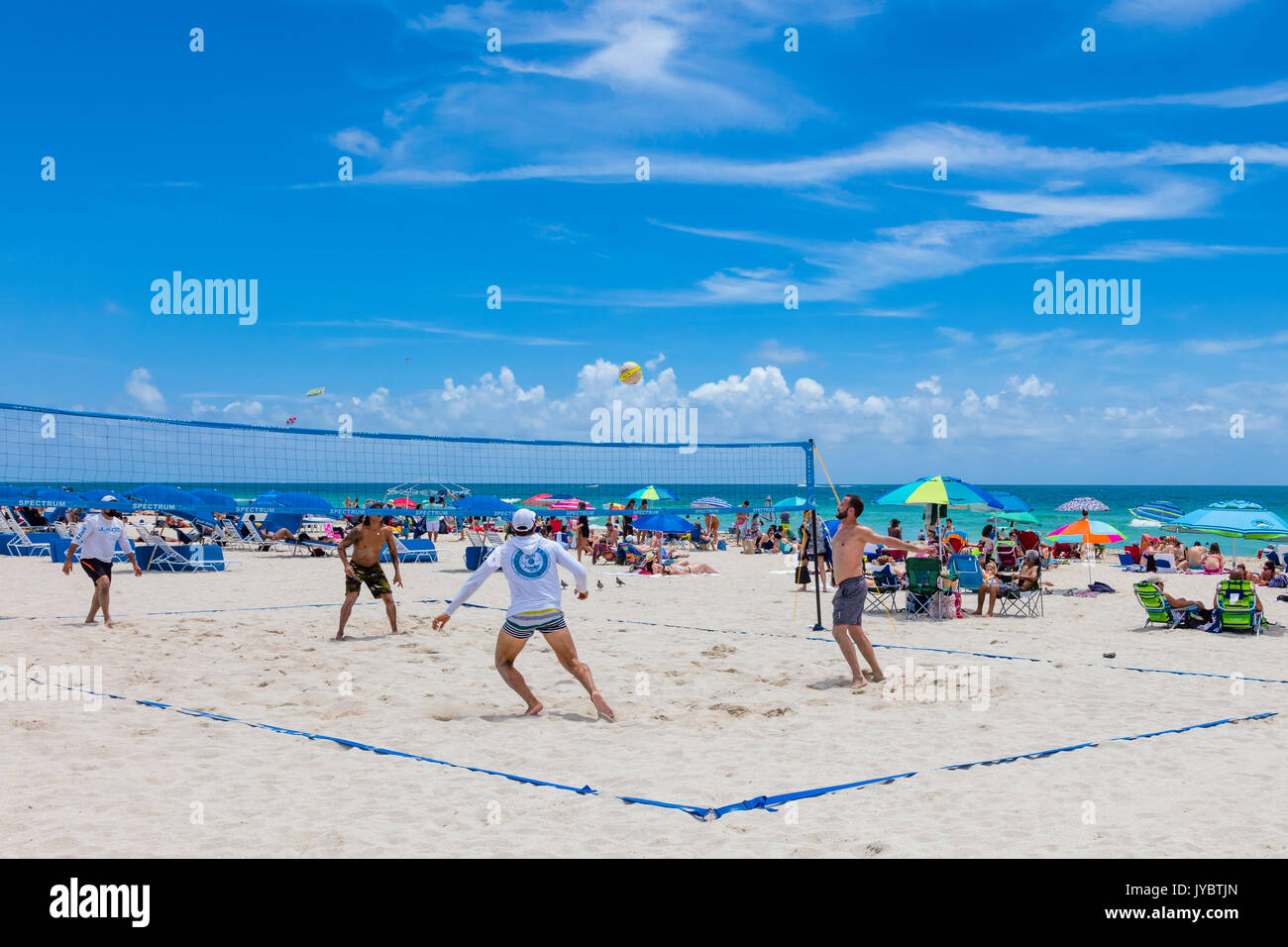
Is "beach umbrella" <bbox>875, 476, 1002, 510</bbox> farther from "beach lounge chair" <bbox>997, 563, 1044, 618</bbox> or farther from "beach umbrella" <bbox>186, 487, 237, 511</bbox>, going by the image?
"beach umbrella" <bbox>186, 487, 237, 511</bbox>

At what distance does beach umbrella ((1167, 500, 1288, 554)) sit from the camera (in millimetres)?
10742

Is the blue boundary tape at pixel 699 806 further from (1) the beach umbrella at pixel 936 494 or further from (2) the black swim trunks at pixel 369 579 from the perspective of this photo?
(1) the beach umbrella at pixel 936 494

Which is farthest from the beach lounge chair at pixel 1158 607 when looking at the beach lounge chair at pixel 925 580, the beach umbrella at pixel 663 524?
the beach umbrella at pixel 663 524

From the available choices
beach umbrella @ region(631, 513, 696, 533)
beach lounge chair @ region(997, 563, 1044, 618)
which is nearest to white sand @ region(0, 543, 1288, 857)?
beach lounge chair @ region(997, 563, 1044, 618)

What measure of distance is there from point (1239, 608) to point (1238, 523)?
1853 mm

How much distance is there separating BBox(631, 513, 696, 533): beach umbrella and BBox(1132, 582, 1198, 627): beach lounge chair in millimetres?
13421

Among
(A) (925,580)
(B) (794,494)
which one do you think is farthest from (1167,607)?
(B) (794,494)

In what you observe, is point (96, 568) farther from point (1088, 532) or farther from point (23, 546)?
point (1088, 532)

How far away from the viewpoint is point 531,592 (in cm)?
576

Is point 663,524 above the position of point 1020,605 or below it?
above

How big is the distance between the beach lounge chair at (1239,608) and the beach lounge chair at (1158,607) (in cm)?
45

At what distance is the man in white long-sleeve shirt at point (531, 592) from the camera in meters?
5.74

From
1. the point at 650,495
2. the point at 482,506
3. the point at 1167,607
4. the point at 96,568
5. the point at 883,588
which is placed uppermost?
the point at 650,495
